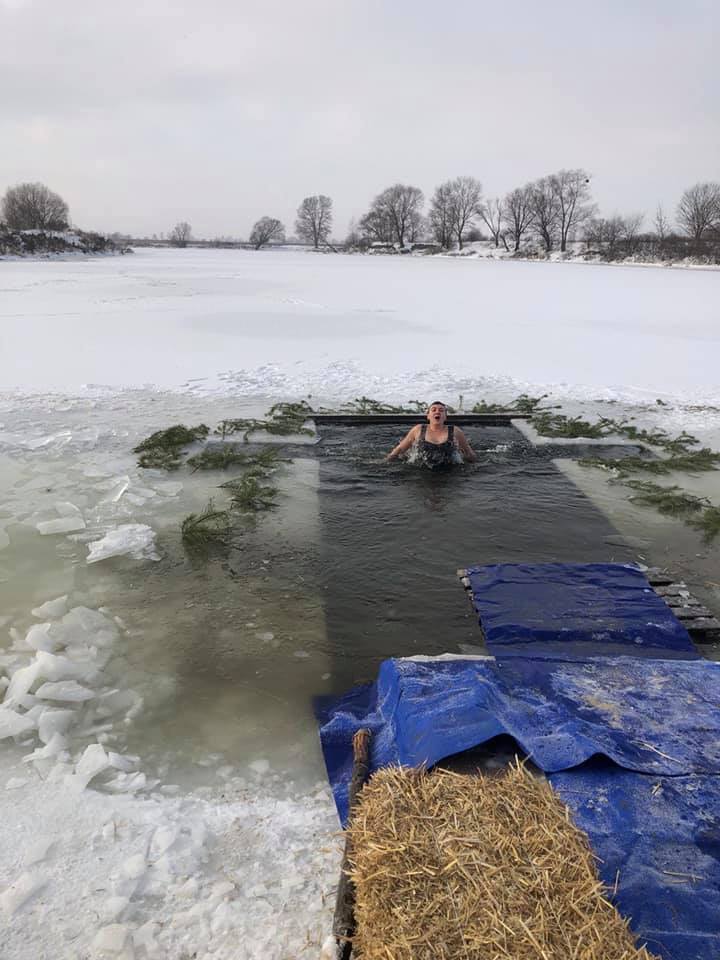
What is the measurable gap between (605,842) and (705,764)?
2.36 feet

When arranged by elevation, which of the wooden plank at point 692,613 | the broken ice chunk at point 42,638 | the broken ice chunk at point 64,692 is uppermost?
the broken ice chunk at point 42,638

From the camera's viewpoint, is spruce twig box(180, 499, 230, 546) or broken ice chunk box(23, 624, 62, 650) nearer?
broken ice chunk box(23, 624, 62, 650)

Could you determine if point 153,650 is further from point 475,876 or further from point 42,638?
point 475,876

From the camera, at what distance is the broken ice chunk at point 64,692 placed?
11.3 feet

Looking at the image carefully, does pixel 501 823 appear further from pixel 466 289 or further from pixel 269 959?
pixel 466 289

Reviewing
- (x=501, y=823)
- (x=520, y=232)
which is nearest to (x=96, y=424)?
(x=501, y=823)

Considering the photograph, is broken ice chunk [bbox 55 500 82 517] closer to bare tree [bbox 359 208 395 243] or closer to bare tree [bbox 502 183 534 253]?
bare tree [bbox 502 183 534 253]

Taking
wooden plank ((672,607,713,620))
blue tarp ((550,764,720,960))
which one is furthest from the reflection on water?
blue tarp ((550,764,720,960))

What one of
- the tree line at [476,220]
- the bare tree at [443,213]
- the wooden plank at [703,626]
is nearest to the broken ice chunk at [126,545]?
the wooden plank at [703,626]

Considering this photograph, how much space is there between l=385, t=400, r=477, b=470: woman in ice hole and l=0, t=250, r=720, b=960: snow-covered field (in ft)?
4.18

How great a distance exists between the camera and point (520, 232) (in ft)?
252

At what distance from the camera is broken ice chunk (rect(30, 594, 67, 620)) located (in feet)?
13.9

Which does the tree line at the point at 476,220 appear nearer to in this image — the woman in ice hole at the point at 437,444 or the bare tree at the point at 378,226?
the bare tree at the point at 378,226

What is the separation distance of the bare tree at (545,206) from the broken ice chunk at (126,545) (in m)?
75.6
